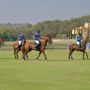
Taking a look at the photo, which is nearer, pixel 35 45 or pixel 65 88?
pixel 65 88

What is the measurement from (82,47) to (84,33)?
135 metres

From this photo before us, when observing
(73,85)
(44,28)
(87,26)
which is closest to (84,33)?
(87,26)

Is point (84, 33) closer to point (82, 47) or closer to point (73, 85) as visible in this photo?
point (82, 47)

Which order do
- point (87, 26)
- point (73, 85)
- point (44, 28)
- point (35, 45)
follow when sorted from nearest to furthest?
point (73, 85) < point (35, 45) < point (87, 26) < point (44, 28)

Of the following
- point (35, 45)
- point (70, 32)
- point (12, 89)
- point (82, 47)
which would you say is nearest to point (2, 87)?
point (12, 89)

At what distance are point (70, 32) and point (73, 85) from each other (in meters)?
141

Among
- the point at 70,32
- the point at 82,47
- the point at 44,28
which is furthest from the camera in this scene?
the point at 44,28

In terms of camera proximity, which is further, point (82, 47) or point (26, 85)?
point (82, 47)

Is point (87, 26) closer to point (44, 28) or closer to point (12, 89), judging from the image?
point (44, 28)

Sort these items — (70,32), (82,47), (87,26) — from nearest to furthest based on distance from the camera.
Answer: (82,47)
(70,32)
(87,26)

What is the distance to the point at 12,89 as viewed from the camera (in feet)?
29.7

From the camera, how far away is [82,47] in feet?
77.5

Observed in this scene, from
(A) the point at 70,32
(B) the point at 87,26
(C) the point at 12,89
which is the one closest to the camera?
(C) the point at 12,89

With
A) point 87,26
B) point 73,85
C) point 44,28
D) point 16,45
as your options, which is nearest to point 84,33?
point 87,26
